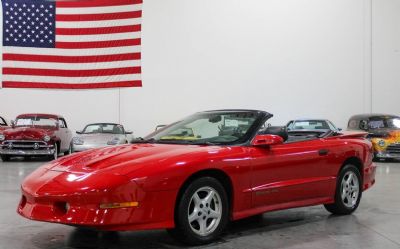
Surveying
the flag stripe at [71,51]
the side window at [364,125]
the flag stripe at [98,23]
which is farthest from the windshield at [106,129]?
the side window at [364,125]

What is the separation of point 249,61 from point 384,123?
6.21 metres

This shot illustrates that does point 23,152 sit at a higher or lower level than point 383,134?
lower

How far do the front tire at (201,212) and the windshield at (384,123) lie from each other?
1209cm

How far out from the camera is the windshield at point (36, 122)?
15.4 m

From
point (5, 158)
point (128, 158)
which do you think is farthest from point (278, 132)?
point (5, 158)

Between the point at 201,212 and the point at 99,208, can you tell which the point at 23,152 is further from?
the point at 99,208

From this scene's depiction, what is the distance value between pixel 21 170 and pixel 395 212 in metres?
8.53

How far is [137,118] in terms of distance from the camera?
1969cm

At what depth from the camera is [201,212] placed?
4.49m

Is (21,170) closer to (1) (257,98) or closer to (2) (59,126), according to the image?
(2) (59,126)

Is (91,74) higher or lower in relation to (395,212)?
higher

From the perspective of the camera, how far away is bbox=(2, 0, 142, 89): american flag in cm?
1723

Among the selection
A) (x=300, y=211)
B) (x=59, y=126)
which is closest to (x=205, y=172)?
(x=300, y=211)

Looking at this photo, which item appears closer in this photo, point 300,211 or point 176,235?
point 176,235
